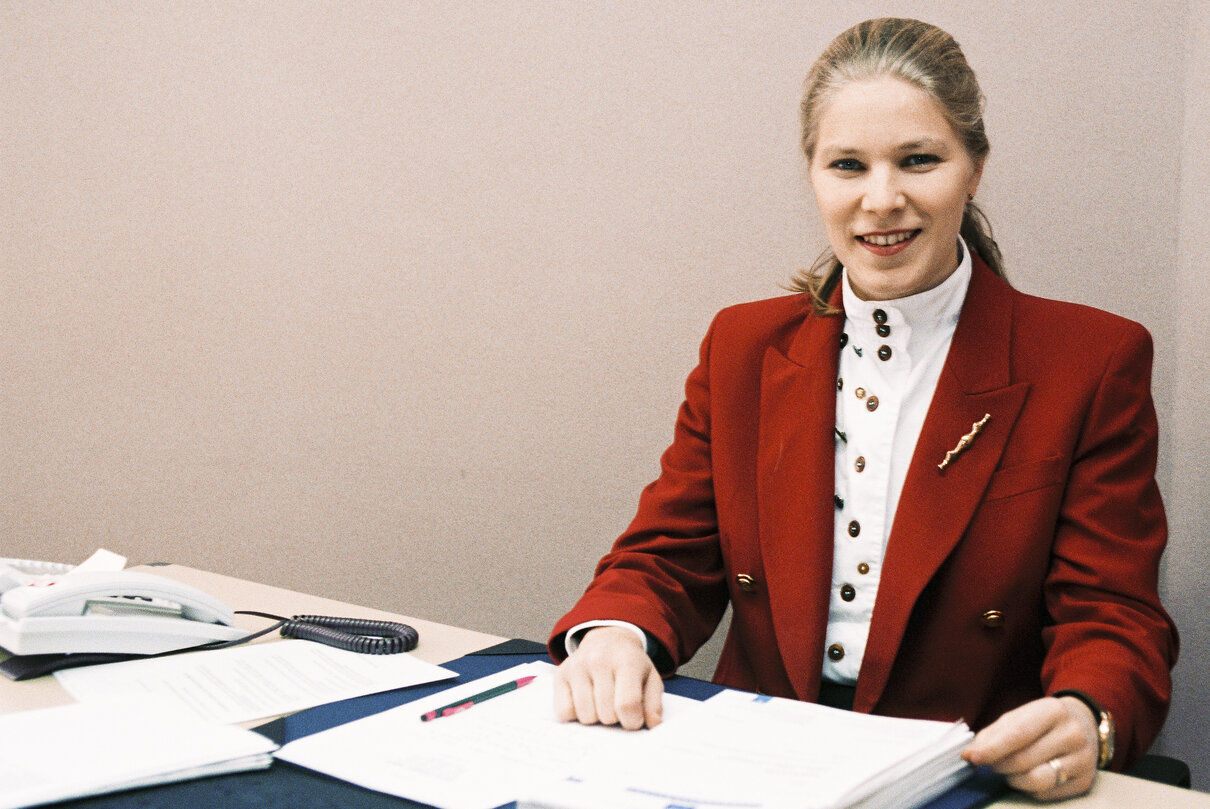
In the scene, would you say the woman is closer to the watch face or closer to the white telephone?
the watch face

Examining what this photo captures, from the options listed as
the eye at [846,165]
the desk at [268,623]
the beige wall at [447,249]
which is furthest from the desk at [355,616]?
the eye at [846,165]

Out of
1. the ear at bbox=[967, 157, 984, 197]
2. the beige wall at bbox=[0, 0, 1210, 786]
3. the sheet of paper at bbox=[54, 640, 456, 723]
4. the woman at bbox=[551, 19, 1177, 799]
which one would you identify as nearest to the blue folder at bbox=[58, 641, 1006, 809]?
the sheet of paper at bbox=[54, 640, 456, 723]

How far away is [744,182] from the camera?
73.5 inches

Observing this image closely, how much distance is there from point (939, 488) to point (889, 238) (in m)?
0.33

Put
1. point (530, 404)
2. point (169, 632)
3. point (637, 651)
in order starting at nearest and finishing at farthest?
1. point (637, 651)
2. point (169, 632)
3. point (530, 404)

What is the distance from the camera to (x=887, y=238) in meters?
1.30

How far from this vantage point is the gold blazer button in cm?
120

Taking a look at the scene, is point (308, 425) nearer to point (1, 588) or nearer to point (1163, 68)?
point (1, 588)

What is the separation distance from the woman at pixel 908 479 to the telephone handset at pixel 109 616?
48 centimetres

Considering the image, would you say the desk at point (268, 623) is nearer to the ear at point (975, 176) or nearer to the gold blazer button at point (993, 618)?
the gold blazer button at point (993, 618)

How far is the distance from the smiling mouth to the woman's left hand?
2.11ft

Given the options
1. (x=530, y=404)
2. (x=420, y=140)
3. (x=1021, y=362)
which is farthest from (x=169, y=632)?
(x=420, y=140)

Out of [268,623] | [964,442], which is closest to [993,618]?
[964,442]

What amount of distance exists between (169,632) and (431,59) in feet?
4.44
